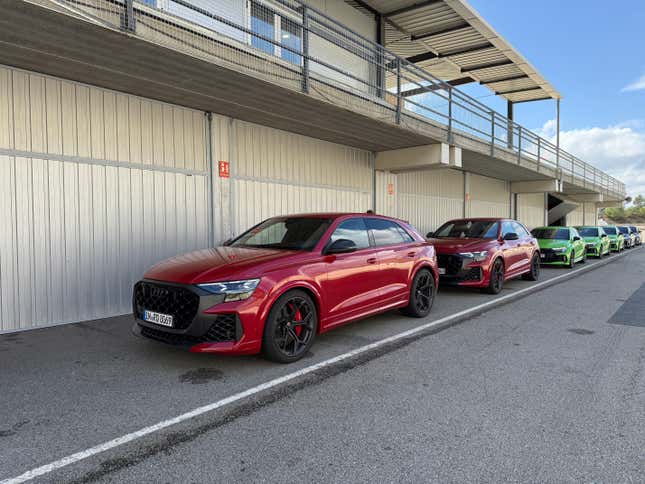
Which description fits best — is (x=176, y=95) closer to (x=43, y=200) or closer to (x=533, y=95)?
(x=43, y=200)

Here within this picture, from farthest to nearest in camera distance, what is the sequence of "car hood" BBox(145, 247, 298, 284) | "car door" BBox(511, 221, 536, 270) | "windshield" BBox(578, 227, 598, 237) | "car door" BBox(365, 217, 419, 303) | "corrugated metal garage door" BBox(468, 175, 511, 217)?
"windshield" BBox(578, 227, 598, 237), "corrugated metal garage door" BBox(468, 175, 511, 217), "car door" BBox(511, 221, 536, 270), "car door" BBox(365, 217, 419, 303), "car hood" BBox(145, 247, 298, 284)

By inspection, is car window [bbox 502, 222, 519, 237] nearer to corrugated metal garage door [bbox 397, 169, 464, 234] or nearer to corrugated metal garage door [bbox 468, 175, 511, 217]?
corrugated metal garage door [bbox 397, 169, 464, 234]

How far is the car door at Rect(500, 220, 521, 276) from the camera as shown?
31.1 ft

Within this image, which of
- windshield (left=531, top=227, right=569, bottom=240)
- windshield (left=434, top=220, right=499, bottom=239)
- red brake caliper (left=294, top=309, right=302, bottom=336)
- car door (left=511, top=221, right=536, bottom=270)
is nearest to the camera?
red brake caliper (left=294, top=309, right=302, bottom=336)

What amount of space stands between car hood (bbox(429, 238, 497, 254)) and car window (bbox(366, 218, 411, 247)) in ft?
8.15

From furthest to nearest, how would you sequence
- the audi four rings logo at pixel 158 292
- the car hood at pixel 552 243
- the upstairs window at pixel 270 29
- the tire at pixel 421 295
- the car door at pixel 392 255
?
the car hood at pixel 552 243
the upstairs window at pixel 270 29
the tire at pixel 421 295
the car door at pixel 392 255
the audi four rings logo at pixel 158 292

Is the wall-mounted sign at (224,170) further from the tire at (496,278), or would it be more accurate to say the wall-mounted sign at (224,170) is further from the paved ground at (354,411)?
the tire at (496,278)

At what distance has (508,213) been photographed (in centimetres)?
2175

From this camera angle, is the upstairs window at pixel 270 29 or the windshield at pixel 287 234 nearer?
the windshield at pixel 287 234

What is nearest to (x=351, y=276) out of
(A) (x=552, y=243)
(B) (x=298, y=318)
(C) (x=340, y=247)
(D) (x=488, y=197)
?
(C) (x=340, y=247)

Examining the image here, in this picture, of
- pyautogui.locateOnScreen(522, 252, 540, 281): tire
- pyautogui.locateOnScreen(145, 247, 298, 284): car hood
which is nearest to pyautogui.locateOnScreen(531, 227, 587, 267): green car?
pyautogui.locateOnScreen(522, 252, 540, 281): tire

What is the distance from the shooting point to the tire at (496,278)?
8875 mm

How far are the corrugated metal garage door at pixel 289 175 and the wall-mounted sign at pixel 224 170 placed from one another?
138mm

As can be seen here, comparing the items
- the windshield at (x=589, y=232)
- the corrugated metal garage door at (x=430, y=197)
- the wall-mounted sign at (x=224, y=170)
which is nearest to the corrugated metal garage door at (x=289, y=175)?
the wall-mounted sign at (x=224, y=170)
